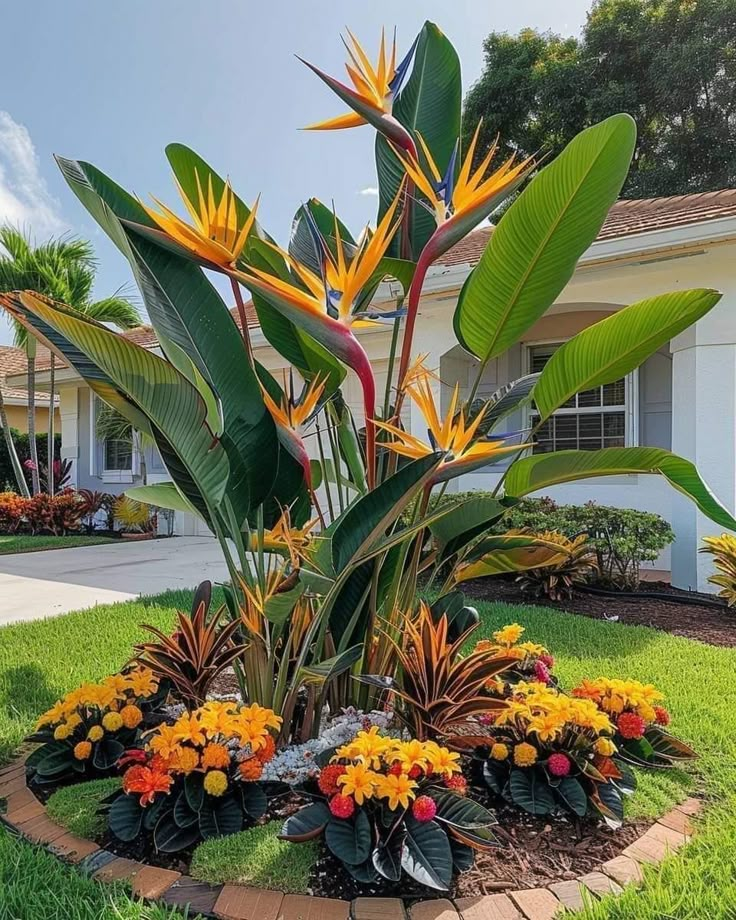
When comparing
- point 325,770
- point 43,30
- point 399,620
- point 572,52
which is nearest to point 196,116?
point 43,30

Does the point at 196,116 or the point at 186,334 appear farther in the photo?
the point at 196,116

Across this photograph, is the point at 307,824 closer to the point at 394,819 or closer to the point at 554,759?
the point at 394,819

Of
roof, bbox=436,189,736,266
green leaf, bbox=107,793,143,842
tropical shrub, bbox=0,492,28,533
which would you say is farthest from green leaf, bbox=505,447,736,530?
tropical shrub, bbox=0,492,28,533

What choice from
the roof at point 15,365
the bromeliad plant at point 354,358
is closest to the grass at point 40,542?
the roof at point 15,365

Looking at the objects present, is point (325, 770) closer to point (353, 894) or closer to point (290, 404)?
point (353, 894)

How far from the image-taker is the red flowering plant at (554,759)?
7.46 feet

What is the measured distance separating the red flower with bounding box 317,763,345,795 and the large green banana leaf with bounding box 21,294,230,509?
944mm

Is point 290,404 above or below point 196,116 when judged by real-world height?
below

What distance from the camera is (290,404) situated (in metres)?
2.43

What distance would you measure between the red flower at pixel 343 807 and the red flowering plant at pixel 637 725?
117cm

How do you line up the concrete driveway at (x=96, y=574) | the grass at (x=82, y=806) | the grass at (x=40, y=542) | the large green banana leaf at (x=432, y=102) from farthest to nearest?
the grass at (x=40, y=542) → the concrete driveway at (x=96, y=574) → the large green banana leaf at (x=432, y=102) → the grass at (x=82, y=806)

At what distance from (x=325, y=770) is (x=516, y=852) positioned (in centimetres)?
67

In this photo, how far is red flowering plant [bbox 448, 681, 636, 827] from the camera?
89.5 inches

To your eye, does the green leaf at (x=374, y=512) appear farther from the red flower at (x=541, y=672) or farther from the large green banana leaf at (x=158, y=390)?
the red flower at (x=541, y=672)
